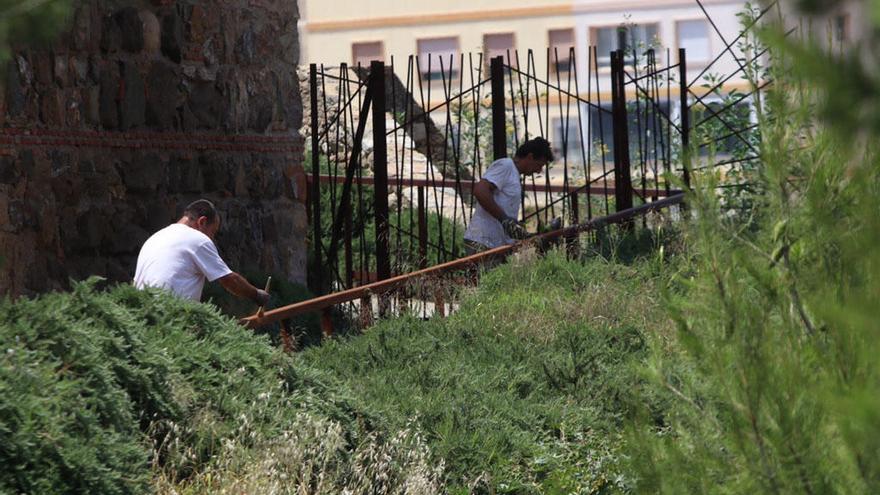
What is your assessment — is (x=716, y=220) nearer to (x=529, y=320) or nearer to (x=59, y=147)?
(x=529, y=320)

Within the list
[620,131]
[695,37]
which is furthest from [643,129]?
[620,131]

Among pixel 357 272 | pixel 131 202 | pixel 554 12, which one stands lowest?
pixel 357 272

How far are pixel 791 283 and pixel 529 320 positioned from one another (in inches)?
175

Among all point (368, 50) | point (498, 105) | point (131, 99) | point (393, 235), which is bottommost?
point (393, 235)

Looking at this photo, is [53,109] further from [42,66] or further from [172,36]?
[172,36]

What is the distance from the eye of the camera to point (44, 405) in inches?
172

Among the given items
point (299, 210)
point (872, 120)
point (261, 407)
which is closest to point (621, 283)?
point (299, 210)

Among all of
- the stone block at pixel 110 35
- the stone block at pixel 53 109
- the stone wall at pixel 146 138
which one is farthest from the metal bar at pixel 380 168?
the stone block at pixel 53 109

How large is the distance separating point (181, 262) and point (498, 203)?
3.35m

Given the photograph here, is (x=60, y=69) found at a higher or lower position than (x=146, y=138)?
higher

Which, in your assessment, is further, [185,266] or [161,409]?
[185,266]

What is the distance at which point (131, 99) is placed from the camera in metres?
8.70

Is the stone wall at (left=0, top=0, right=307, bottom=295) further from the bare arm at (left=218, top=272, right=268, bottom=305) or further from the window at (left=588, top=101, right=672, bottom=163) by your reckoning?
the window at (left=588, top=101, right=672, bottom=163)

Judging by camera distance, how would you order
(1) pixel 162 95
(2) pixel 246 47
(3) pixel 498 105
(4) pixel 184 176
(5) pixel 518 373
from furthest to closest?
(3) pixel 498 105, (2) pixel 246 47, (4) pixel 184 176, (1) pixel 162 95, (5) pixel 518 373
